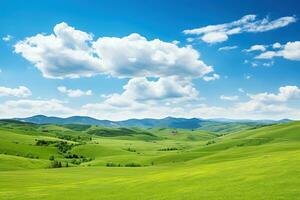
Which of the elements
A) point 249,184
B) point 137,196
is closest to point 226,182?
point 249,184

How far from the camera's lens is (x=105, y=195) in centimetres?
5762

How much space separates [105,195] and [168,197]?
1263 centimetres

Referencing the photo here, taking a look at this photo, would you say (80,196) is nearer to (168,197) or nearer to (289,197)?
(168,197)

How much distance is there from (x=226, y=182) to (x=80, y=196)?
868 inches

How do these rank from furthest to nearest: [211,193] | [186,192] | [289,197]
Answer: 1. [186,192]
2. [211,193]
3. [289,197]

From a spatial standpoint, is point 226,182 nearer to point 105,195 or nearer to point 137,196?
point 137,196

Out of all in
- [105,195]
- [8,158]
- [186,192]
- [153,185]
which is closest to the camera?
[186,192]

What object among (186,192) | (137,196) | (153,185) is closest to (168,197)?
(186,192)

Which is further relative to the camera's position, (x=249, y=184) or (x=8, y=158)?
(x=8, y=158)

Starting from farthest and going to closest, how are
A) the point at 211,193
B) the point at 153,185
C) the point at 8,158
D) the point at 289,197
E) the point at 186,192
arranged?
the point at 8,158 < the point at 153,185 < the point at 186,192 < the point at 211,193 < the point at 289,197

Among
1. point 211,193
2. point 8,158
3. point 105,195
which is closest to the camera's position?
point 211,193

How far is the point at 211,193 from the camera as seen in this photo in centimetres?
4681

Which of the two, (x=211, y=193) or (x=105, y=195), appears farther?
(x=105, y=195)

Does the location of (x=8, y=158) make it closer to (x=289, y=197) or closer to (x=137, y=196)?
(x=137, y=196)
